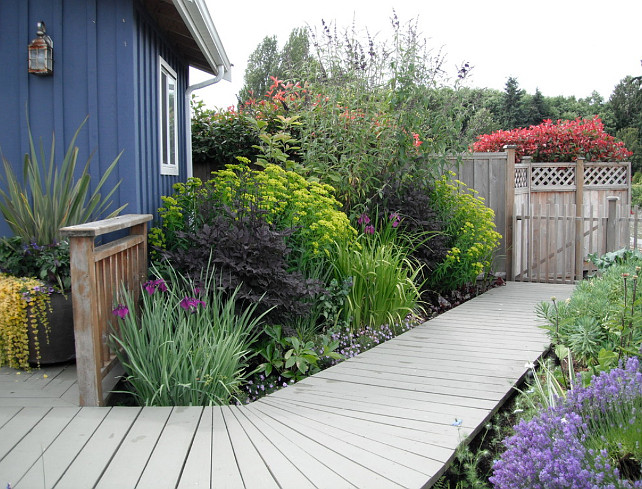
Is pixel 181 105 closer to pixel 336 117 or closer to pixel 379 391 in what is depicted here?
pixel 336 117

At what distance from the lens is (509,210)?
802 centimetres

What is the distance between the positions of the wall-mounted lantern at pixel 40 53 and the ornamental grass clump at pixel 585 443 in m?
4.26

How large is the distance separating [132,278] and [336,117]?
3.27m

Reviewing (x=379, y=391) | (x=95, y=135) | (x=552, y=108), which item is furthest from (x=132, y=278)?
A: (x=552, y=108)

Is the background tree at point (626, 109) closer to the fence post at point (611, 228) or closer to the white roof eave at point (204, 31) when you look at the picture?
the fence post at point (611, 228)

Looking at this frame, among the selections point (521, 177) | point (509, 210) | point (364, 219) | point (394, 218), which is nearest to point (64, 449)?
point (364, 219)

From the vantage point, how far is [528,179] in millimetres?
9453

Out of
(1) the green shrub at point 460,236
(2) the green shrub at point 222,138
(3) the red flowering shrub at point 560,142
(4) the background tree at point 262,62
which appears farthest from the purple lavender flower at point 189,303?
(4) the background tree at point 262,62

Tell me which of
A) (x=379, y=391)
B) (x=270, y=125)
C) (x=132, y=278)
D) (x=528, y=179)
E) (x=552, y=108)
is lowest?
(x=379, y=391)

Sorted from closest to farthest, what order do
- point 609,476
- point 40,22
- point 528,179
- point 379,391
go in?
point 609,476 < point 379,391 < point 40,22 < point 528,179

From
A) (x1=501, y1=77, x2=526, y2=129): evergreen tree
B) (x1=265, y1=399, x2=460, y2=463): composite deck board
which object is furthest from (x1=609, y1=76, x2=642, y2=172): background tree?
(x1=265, y1=399, x2=460, y2=463): composite deck board

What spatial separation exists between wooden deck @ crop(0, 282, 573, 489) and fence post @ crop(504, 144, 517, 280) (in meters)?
4.14

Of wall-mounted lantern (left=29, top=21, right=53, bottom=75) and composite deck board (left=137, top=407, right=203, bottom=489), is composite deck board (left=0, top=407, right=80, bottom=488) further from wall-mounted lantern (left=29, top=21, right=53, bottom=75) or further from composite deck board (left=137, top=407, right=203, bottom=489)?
wall-mounted lantern (left=29, top=21, right=53, bottom=75)

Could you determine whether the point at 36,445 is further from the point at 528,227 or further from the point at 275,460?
the point at 528,227
